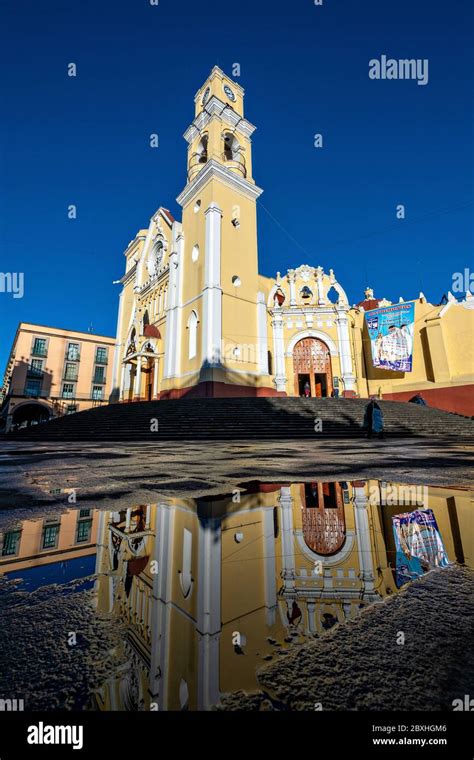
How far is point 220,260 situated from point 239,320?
3447 mm

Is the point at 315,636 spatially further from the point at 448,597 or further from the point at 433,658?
the point at 448,597

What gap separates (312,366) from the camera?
68.1 ft

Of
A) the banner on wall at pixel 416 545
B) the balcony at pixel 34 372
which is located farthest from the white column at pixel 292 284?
the balcony at pixel 34 372

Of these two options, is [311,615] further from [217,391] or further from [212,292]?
[212,292]

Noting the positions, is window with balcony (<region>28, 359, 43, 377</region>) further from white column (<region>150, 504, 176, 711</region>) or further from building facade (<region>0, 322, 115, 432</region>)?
white column (<region>150, 504, 176, 711</region>)

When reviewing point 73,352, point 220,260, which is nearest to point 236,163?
point 220,260

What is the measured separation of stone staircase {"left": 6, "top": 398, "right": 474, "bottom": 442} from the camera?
376 inches

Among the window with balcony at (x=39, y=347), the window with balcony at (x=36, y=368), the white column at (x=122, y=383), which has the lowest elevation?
the white column at (x=122, y=383)

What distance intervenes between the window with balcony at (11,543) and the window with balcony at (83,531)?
0.21 m

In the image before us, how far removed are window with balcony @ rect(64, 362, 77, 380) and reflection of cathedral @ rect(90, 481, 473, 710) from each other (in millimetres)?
35000

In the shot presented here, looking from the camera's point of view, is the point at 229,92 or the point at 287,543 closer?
the point at 287,543

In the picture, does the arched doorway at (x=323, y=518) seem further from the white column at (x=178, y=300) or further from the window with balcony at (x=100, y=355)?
the window with balcony at (x=100, y=355)

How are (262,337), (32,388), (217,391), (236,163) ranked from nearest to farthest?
1. (217,391)
2. (262,337)
3. (236,163)
4. (32,388)

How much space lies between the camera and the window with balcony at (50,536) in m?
1.27
